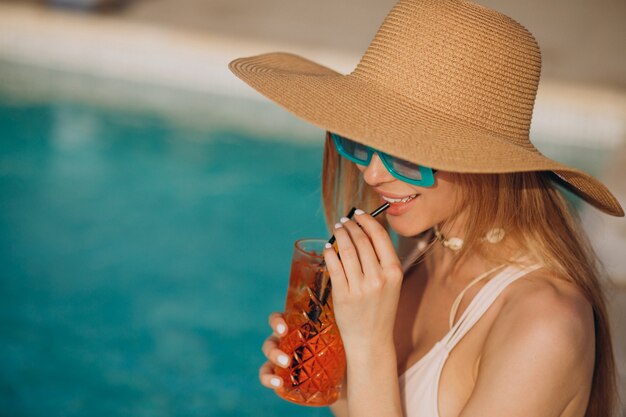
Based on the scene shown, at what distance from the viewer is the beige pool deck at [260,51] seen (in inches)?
372

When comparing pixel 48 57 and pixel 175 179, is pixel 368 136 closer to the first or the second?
pixel 175 179

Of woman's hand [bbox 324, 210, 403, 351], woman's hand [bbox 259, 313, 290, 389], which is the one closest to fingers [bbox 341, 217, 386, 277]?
woman's hand [bbox 324, 210, 403, 351]

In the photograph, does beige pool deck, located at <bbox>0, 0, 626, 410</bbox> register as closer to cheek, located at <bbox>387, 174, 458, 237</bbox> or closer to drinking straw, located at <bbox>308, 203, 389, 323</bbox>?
cheek, located at <bbox>387, 174, 458, 237</bbox>

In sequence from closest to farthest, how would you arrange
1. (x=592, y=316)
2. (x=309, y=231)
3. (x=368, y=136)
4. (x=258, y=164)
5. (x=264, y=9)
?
(x=368, y=136), (x=592, y=316), (x=309, y=231), (x=258, y=164), (x=264, y=9)

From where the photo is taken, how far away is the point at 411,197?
1.60 m

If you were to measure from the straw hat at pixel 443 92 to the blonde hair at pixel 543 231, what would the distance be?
111 millimetres

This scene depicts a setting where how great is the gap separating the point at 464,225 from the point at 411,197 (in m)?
0.24

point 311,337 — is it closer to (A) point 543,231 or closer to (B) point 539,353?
(B) point 539,353

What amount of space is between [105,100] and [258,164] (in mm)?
2685

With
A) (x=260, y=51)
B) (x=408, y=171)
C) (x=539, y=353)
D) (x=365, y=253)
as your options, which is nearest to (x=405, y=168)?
(x=408, y=171)

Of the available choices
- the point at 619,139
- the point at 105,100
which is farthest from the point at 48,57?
the point at 619,139

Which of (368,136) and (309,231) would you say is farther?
(309,231)

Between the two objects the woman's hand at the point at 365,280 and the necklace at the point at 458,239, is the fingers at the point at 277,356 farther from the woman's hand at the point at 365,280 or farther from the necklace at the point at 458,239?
the necklace at the point at 458,239

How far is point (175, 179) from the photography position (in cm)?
711
